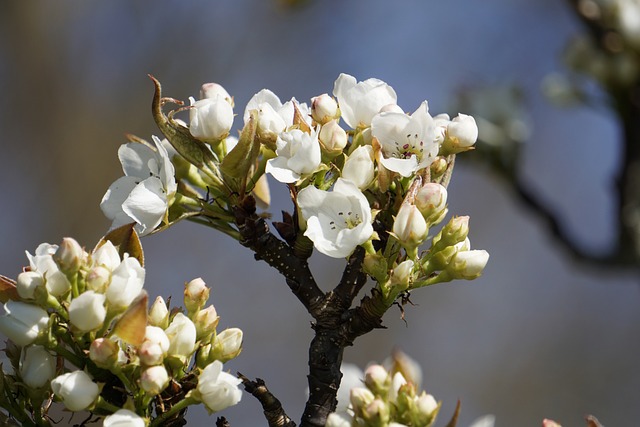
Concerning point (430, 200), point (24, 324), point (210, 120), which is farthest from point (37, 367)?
point (430, 200)

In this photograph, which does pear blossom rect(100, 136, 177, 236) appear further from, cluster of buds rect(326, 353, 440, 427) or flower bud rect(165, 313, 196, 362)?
cluster of buds rect(326, 353, 440, 427)

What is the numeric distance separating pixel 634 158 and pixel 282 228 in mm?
1333

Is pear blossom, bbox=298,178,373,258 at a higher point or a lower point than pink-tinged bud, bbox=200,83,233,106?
lower

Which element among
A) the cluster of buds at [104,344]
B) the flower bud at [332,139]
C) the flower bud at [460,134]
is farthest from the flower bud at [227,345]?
the flower bud at [460,134]

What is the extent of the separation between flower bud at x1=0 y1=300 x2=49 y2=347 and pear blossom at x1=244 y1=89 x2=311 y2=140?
11.6 inches

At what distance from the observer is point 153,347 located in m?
0.77

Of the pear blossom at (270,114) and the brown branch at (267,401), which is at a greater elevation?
the pear blossom at (270,114)

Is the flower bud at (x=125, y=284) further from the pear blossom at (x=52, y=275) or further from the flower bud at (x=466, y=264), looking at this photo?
the flower bud at (x=466, y=264)

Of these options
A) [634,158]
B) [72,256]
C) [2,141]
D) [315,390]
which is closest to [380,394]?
[315,390]

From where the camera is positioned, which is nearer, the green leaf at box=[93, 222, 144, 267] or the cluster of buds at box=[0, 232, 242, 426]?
the cluster of buds at box=[0, 232, 242, 426]

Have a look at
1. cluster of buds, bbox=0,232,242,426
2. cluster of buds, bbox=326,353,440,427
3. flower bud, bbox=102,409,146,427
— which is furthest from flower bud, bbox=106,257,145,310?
cluster of buds, bbox=326,353,440,427

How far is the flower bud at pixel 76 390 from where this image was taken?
77 cm

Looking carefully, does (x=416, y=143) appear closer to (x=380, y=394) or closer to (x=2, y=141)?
(x=380, y=394)

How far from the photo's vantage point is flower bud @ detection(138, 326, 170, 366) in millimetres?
765
